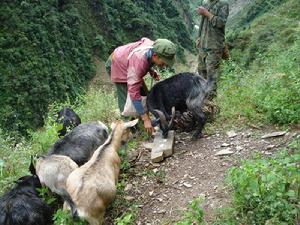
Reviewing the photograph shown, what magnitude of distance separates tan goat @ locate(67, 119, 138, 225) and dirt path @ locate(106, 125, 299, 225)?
404 millimetres

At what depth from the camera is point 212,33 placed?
21.9 ft

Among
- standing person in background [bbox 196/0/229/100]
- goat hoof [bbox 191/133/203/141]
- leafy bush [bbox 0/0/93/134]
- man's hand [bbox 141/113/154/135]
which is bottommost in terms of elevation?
leafy bush [bbox 0/0/93/134]

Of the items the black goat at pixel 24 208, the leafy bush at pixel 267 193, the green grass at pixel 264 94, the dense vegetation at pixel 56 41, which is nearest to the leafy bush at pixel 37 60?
the dense vegetation at pixel 56 41

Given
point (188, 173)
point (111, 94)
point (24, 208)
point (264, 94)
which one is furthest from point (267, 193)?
point (111, 94)

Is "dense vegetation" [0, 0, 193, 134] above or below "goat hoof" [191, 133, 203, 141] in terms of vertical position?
below

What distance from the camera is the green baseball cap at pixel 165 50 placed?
4922 millimetres

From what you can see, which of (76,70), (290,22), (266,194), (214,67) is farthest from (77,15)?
(266,194)

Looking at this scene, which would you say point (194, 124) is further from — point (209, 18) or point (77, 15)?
point (77, 15)

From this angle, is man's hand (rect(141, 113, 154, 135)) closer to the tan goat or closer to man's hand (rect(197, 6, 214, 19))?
the tan goat

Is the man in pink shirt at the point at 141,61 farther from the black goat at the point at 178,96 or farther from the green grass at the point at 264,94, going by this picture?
the green grass at the point at 264,94

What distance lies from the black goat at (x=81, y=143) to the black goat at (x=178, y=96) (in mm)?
777

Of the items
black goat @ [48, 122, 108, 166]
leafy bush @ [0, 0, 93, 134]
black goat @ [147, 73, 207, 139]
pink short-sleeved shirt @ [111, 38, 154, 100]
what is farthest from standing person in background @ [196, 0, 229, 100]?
leafy bush @ [0, 0, 93, 134]

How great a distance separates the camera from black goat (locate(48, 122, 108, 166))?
4723mm

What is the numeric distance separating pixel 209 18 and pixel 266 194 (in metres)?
3.98
